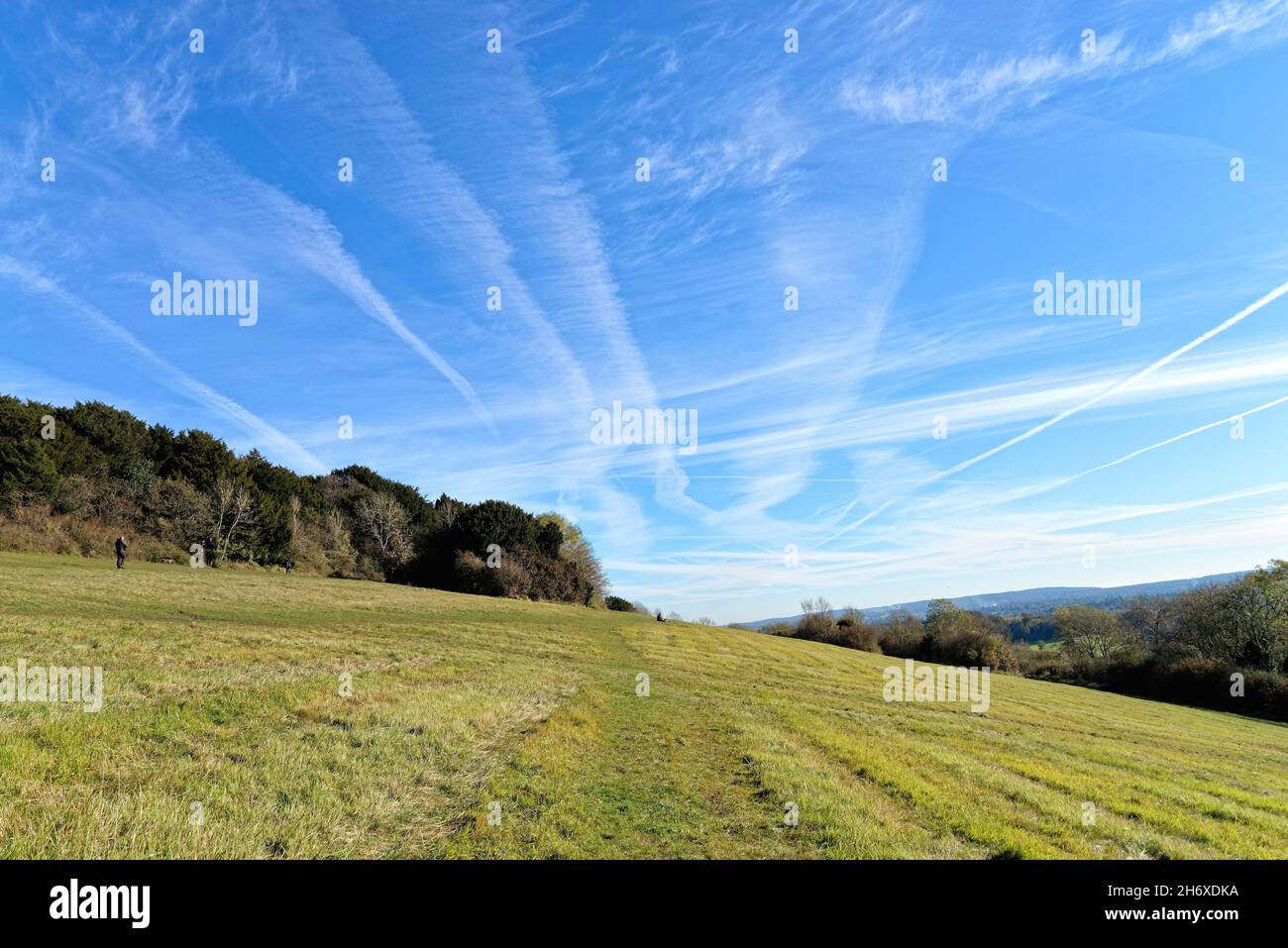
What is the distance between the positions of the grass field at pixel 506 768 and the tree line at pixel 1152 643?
43.4 meters

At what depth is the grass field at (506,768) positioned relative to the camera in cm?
641

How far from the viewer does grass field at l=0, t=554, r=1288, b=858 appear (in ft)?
21.0

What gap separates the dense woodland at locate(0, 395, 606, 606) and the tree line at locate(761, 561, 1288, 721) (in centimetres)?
4855

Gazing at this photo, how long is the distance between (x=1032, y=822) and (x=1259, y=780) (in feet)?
49.4

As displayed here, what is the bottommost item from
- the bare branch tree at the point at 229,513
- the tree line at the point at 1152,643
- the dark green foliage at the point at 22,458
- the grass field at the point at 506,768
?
the tree line at the point at 1152,643

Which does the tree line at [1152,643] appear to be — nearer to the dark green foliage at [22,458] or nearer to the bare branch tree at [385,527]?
the bare branch tree at [385,527]

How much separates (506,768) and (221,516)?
Result: 7155cm

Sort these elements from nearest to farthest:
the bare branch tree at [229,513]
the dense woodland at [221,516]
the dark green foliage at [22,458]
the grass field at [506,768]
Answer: the grass field at [506,768], the dark green foliage at [22,458], the dense woodland at [221,516], the bare branch tree at [229,513]

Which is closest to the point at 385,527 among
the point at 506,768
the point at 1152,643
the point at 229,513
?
the point at 229,513

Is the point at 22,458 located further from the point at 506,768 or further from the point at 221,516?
the point at 506,768
